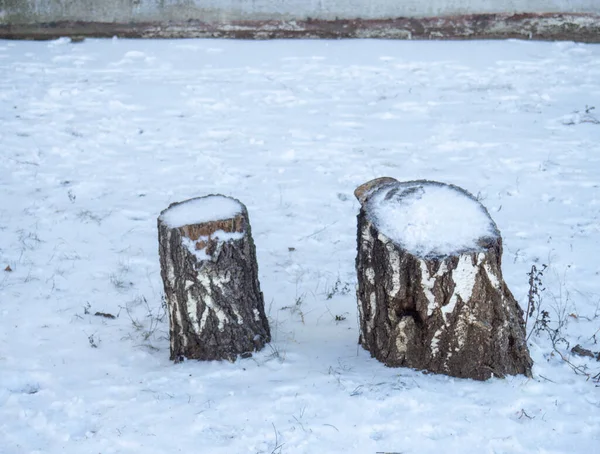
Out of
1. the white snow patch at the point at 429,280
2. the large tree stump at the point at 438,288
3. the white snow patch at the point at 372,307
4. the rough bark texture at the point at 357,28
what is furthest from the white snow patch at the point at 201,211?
the rough bark texture at the point at 357,28

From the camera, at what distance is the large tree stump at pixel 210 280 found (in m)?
3.65

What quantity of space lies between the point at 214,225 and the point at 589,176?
13.7 feet

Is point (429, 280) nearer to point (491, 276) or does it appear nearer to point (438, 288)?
point (438, 288)

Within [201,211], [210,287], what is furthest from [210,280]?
[201,211]

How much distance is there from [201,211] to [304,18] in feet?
24.4

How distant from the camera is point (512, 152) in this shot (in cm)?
694

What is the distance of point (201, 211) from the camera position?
377 centimetres

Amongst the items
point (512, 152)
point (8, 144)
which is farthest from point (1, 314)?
point (512, 152)

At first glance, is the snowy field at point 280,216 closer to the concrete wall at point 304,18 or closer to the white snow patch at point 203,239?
the concrete wall at point 304,18

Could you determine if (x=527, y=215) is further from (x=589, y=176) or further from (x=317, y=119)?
(x=317, y=119)

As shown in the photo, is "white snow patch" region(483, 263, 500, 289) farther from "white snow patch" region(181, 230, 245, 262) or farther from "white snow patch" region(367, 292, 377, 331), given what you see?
"white snow patch" region(181, 230, 245, 262)

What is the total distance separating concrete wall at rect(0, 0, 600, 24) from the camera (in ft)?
33.7

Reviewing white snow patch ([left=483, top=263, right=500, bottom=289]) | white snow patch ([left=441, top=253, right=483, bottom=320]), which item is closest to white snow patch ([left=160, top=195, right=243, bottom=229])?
white snow patch ([left=441, top=253, right=483, bottom=320])

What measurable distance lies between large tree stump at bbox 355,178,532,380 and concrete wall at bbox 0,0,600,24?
7320mm
